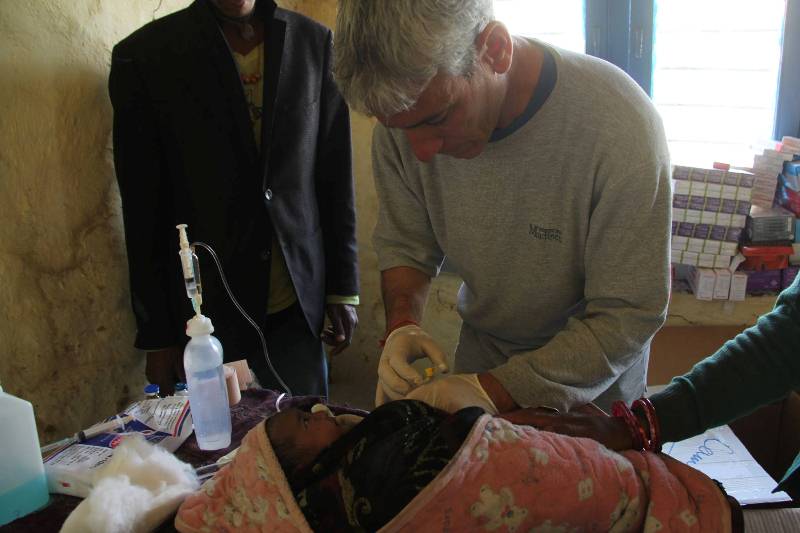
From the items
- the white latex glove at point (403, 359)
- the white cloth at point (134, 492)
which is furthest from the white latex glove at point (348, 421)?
the white cloth at point (134, 492)

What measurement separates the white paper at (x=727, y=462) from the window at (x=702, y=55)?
1287mm

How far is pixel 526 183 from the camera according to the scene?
1293 mm

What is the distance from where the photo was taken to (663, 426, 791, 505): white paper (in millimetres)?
2219

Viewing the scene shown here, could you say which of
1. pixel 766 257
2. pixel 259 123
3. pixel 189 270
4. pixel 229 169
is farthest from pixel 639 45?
pixel 189 270

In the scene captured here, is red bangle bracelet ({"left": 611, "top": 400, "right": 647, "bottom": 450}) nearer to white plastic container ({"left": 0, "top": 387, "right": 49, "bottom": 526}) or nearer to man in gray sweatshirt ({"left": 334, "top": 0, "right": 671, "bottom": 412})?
man in gray sweatshirt ({"left": 334, "top": 0, "right": 671, "bottom": 412})

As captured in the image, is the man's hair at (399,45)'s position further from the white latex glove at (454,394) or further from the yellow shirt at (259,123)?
the yellow shirt at (259,123)

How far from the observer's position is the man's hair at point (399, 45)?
1.01 m

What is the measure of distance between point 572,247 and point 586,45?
2141 mm

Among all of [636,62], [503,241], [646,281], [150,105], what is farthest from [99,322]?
[636,62]

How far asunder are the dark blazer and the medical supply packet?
1.36 feet

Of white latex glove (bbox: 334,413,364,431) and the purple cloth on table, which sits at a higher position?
white latex glove (bbox: 334,413,364,431)

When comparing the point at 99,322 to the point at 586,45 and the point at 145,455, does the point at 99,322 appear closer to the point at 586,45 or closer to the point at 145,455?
the point at 145,455

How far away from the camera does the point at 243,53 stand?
79.4 inches

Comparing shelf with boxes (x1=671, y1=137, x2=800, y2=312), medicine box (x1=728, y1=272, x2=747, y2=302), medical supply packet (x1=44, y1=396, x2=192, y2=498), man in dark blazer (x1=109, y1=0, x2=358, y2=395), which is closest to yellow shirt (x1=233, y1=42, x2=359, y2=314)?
man in dark blazer (x1=109, y1=0, x2=358, y2=395)
